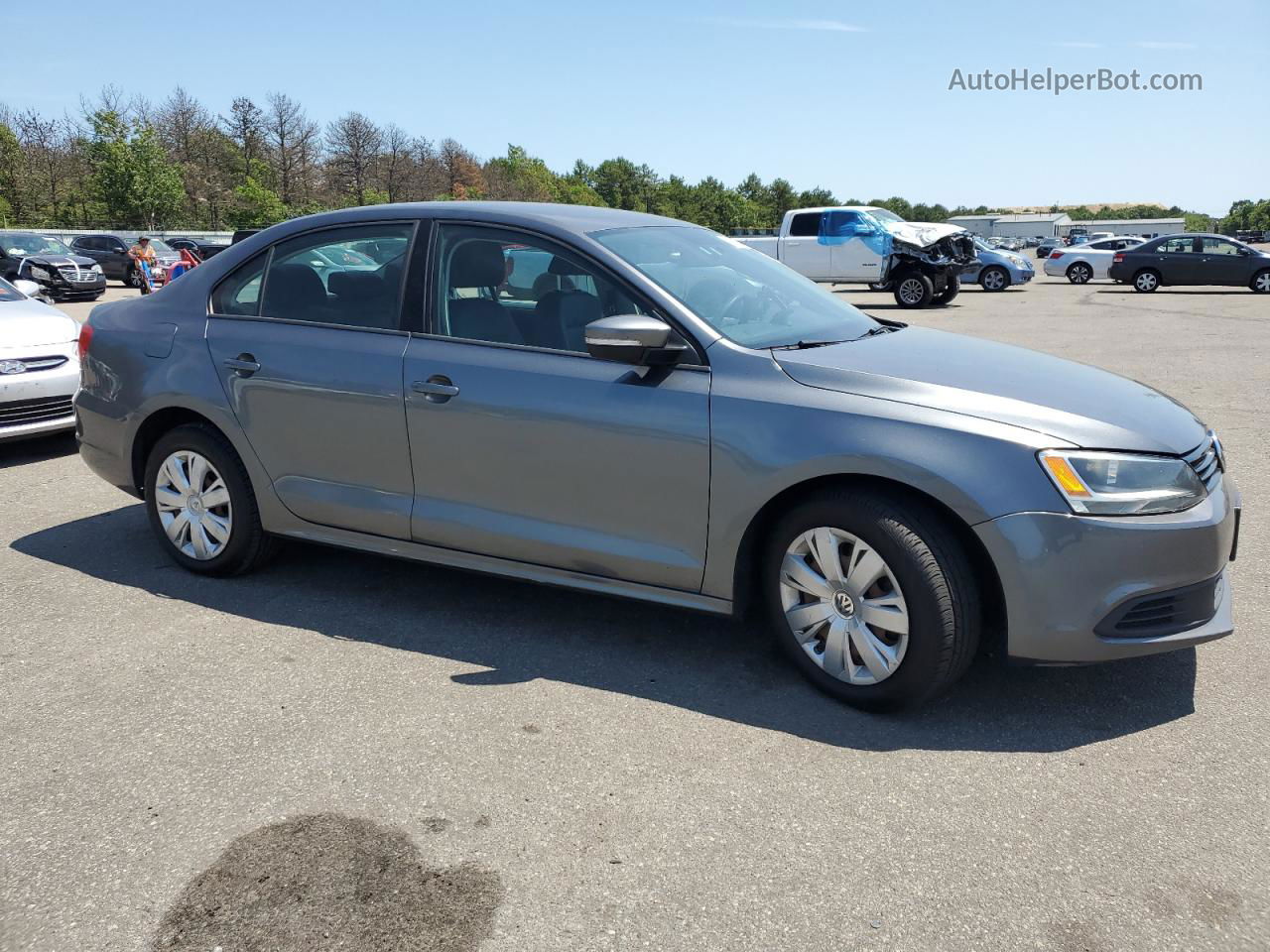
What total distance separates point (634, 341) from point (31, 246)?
2785 cm

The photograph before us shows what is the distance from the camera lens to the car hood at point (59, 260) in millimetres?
25766

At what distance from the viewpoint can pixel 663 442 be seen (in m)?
3.70

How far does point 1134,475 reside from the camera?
10.7 ft

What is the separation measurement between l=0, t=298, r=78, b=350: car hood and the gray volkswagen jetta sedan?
112 inches

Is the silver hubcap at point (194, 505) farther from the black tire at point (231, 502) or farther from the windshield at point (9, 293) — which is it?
the windshield at point (9, 293)

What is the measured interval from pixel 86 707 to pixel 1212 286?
33.6m

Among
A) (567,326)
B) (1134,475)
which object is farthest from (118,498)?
(1134,475)

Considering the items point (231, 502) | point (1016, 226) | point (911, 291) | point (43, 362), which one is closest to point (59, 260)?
point (911, 291)

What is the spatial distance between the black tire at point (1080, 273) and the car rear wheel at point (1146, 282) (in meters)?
5.96

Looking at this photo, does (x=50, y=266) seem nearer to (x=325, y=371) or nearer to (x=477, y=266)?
(x=325, y=371)

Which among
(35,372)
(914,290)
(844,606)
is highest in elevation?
(914,290)

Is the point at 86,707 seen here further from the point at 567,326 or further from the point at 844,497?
the point at 844,497

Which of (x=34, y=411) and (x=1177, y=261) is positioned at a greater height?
(x=1177, y=261)

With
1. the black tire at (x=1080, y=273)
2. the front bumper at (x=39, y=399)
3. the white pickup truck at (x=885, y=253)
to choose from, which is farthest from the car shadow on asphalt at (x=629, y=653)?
the black tire at (x=1080, y=273)
